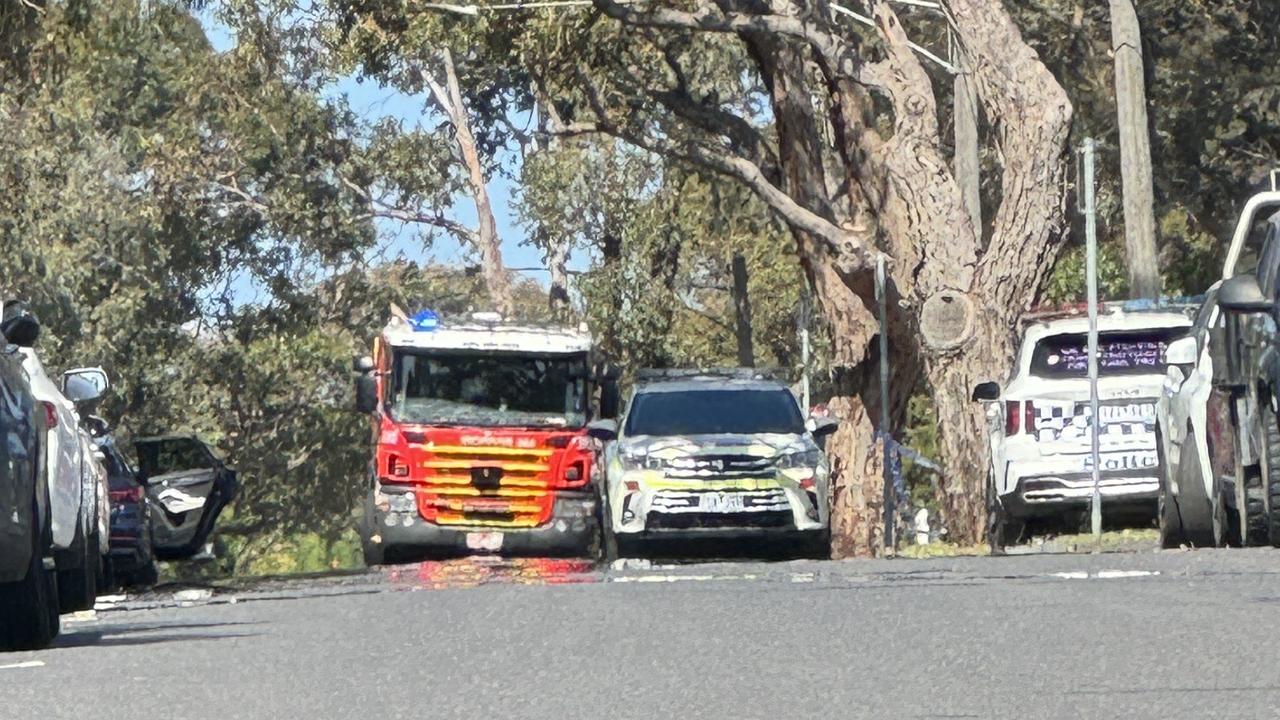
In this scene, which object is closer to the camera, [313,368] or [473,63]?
[473,63]

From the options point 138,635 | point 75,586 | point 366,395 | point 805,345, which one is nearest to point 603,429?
point 366,395

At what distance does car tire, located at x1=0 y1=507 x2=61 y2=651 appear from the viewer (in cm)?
1198

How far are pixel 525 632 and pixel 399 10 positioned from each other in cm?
2206

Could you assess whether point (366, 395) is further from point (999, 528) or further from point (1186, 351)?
point (1186, 351)

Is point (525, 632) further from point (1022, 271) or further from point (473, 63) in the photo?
point (473, 63)

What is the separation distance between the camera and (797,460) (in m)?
24.1

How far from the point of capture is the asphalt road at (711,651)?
918cm

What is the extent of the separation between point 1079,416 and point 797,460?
2.89 m

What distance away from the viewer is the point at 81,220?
4772 cm

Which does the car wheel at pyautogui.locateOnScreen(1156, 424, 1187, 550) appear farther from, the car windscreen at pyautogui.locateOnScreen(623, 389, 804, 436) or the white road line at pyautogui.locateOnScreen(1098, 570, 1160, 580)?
the car windscreen at pyautogui.locateOnScreen(623, 389, 804, 436)

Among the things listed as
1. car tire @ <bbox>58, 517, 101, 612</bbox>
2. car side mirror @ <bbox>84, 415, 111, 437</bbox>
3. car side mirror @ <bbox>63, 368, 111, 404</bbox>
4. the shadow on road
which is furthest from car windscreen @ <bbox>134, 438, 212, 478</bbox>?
the shadow on road

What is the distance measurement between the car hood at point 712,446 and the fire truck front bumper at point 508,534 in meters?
1.80

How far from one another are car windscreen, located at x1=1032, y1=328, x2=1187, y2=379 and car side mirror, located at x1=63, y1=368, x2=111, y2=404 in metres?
8.67

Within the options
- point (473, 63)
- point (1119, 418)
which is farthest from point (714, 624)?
point (473, 63)
